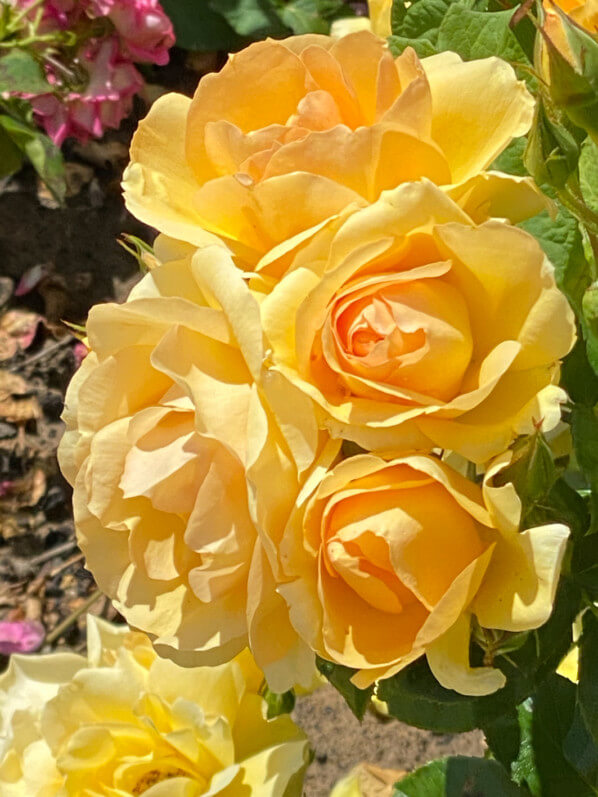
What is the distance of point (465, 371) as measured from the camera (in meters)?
0.39

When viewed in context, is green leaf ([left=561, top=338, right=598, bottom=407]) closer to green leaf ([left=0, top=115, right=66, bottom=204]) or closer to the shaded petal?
the shaded petal

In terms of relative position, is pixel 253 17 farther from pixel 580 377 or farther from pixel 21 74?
pixel 580 377

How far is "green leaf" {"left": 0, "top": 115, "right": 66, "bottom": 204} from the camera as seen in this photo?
140cm

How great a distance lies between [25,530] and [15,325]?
398mm

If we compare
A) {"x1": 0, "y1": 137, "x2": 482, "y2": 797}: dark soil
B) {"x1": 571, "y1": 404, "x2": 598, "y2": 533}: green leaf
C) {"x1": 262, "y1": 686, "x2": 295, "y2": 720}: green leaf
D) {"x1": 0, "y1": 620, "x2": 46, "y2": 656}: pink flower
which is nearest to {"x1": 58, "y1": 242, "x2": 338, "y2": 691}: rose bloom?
{"x1": 571, "y1": 404, "x2": 598, "y2": 533}: green leaf

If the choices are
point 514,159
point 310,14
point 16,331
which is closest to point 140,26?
point 310,14

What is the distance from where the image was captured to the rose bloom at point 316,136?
0.38 m


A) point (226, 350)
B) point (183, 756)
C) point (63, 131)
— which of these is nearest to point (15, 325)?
point (63, 131)

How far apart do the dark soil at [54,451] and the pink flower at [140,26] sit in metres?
0.34

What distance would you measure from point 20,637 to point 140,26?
1.02 m

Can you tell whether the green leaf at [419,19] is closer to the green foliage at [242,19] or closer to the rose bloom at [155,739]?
the rose bloom at [155,739]

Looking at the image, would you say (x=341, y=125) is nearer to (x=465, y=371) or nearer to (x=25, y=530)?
(x=465, y=371)

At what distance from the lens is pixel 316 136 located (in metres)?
0.38

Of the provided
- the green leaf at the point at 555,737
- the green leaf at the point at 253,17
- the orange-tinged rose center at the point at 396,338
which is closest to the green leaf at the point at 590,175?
the orange-tinged rose center at the point at 396,338
